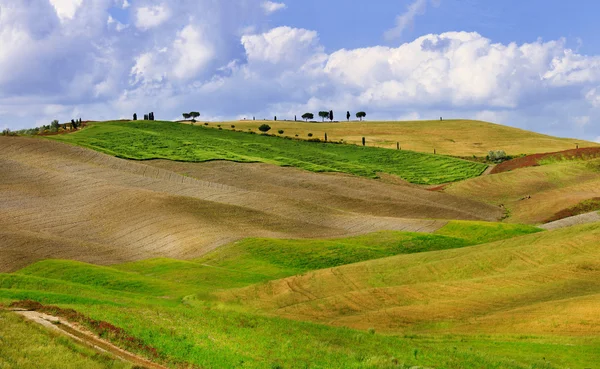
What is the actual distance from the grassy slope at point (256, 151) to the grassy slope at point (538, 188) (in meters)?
9.64

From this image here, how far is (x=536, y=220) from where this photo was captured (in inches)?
3580

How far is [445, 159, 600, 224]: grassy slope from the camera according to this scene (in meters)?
95.5

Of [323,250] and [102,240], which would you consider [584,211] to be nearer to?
[323,250]

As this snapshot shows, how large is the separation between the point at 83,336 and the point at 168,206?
54555 mm

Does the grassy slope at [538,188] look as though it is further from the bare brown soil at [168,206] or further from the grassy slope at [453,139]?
the grassy slope at [453,139]

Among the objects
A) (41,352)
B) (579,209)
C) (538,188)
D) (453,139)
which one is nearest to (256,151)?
A: (538,188)

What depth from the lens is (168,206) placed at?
79.4m

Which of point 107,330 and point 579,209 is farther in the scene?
point 579,209

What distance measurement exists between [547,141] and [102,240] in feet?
417

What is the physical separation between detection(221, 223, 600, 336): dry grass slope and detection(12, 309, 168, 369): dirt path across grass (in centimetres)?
1689

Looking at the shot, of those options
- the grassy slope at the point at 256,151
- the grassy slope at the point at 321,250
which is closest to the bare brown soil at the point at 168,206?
the grassy slope at the point at 321,250

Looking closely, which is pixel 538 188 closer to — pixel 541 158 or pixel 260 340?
pixel 541 158

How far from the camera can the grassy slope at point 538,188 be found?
95.5 m

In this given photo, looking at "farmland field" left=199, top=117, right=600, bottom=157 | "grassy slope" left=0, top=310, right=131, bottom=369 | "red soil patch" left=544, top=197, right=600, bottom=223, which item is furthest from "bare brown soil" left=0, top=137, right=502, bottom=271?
"farmland field" left=199, top=117, right=600, bottom=157
